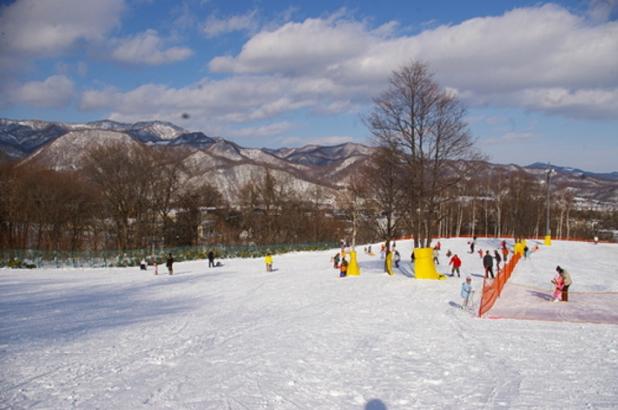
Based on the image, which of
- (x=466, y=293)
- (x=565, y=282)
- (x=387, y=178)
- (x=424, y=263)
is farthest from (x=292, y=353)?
(x=387, y=178)

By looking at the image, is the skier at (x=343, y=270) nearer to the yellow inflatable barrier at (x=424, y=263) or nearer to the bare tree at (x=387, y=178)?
the yellow inflatable barrier at (x=424, y=263)

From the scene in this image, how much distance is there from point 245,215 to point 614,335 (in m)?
62.5

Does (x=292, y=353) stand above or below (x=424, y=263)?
below

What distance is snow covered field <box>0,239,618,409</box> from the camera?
296 inches

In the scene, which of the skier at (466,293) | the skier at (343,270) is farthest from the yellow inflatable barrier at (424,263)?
the skier at (466,293)

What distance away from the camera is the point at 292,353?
10.3 metres

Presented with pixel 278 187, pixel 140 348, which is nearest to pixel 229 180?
pixel 278 187

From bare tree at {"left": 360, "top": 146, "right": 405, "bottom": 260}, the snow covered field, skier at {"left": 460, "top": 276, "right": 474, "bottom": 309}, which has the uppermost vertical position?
bare tree at {"left": 360, "top": 146, "right": 405, "bottom": 260}

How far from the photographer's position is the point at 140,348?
10.7m

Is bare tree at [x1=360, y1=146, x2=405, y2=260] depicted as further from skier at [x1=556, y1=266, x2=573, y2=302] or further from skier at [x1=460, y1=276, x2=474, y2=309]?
skier at [x1=460, y1=276, x2=474, y2=309]

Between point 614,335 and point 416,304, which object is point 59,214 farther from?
point 614,335

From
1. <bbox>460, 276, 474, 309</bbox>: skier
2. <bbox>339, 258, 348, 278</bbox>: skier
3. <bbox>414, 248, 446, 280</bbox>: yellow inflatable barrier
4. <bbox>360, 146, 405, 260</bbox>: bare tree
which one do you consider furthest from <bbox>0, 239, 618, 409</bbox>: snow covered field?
<bbox>360, 146, 405, 260</bbox>: bare tree

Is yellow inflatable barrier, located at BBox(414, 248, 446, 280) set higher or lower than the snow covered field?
higher

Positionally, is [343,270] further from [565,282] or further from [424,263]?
[565,282]
